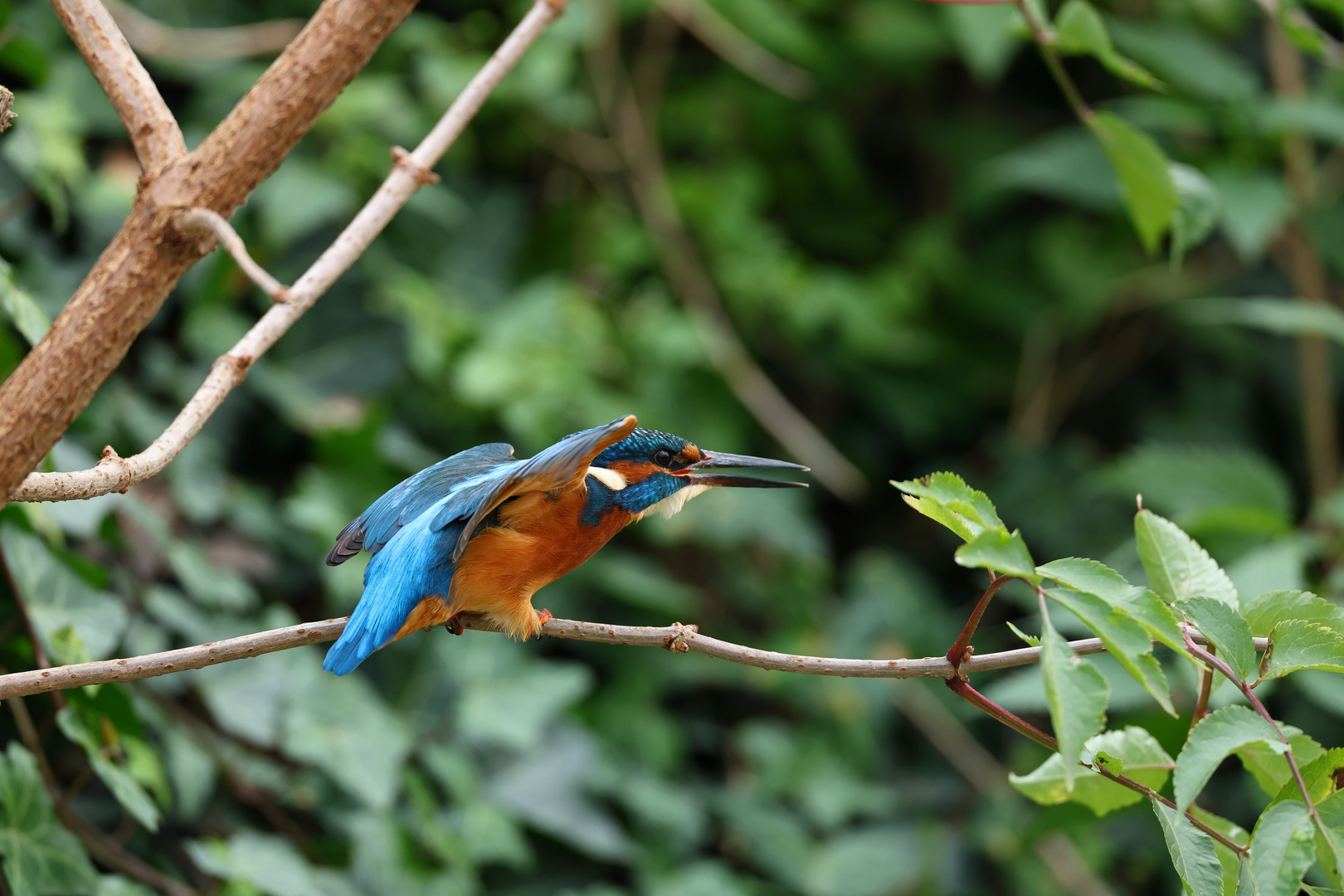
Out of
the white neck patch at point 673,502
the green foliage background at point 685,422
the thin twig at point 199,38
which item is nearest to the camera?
Result: the white neck patch at point 673,502

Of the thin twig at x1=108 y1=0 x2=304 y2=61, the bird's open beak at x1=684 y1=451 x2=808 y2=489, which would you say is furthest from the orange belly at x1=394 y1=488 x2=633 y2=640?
the thin twig at x1=108 y1=0 x2=304 y2=61

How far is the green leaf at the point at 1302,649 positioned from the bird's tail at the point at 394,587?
801 millimetres

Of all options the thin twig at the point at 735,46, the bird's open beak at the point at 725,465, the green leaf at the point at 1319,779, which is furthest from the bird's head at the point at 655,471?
the thin twig at the point at 735,46

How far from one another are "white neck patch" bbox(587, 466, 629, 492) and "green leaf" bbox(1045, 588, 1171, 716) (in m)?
0.59

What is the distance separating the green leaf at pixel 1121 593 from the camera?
792 mm

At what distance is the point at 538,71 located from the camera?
2820mm

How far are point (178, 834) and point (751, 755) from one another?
1.51 m

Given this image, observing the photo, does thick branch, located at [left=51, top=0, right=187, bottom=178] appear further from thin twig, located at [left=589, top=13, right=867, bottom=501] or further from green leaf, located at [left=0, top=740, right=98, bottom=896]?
thin twig, located at [left=589, top=13, right=867, bottom=501]

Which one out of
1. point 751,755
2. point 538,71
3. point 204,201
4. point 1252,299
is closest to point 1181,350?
point 1252,299

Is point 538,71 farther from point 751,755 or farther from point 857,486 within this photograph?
point 751,755

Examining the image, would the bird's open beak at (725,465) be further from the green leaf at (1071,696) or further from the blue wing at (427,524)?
the green leaf at (1071,696)

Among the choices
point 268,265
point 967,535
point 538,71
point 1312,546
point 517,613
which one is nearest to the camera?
point 967,535

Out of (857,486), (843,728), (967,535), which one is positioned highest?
(967,535)

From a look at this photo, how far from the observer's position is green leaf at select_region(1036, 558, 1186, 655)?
31.2 inches
